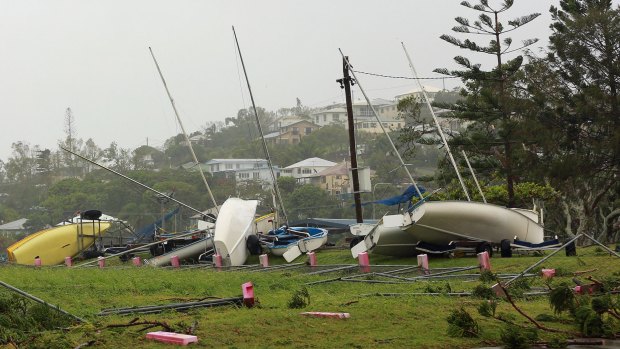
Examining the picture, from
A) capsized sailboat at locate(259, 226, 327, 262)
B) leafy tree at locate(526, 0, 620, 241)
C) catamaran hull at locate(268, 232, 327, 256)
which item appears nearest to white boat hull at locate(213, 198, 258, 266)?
capsized sailboat at locate(259, 226, 327, 262)

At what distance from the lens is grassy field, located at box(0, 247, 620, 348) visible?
927 cm

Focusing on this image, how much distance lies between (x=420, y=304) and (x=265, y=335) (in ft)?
10.2

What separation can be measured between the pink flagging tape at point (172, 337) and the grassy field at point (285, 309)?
0.09m

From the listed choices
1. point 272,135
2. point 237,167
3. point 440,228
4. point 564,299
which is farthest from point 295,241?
point 272,135

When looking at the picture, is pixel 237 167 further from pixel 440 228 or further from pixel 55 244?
pixel 440 228

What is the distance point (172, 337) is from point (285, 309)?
281cm

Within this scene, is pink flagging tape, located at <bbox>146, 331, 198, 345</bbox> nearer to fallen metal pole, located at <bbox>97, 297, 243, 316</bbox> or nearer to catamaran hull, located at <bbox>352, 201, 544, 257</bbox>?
fallen metal pole, located at <bbox>97, 297, 243, 316</bbox>

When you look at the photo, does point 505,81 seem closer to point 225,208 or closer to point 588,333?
point 225,208

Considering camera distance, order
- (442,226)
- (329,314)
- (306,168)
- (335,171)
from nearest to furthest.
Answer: (329,314) → (442,226) → (335,171) → (306,168)

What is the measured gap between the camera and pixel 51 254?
3081 cm

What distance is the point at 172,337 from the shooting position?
29.7ft

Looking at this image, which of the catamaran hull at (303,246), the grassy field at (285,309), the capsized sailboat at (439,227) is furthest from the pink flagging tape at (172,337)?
the catamaran hull at (303,246)

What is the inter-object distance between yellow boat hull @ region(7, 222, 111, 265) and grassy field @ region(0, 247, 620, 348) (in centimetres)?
1228

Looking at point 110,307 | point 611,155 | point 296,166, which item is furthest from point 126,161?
point 110,307
